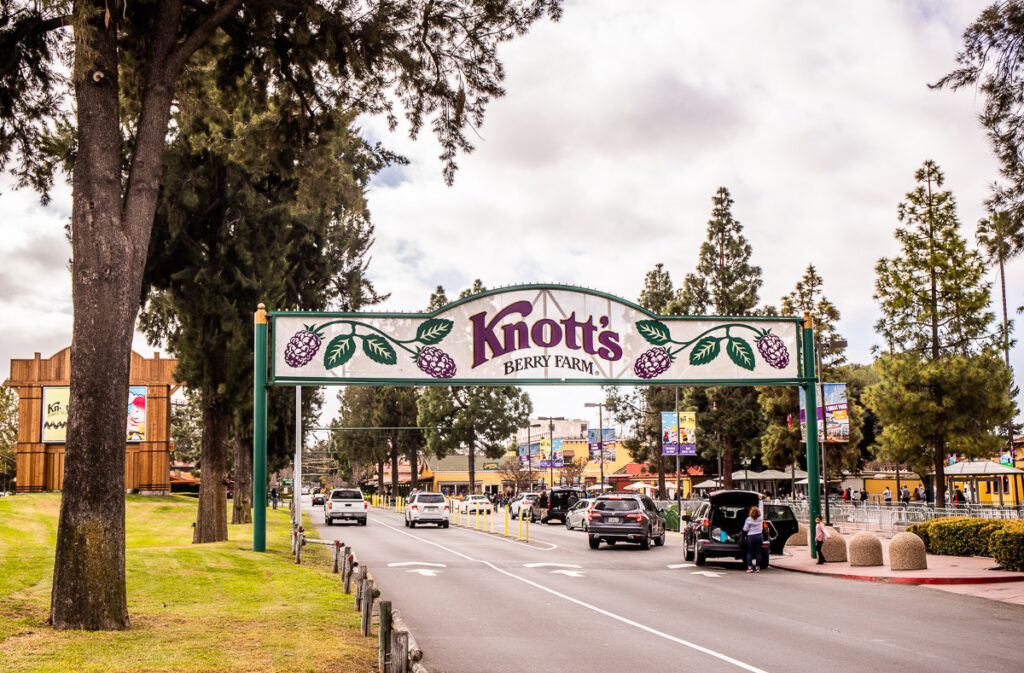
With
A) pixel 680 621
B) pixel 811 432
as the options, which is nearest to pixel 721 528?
pixel 811 432

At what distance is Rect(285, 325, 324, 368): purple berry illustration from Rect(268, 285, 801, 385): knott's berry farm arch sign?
0.09ft

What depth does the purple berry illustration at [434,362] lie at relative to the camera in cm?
2538

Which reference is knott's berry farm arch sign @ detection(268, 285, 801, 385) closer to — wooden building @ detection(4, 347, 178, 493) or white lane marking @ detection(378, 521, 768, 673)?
white lane marking @ detection(378, 521, 768, 673)

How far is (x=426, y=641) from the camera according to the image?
1177 centimetres

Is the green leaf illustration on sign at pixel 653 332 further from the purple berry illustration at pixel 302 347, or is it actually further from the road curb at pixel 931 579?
the purple berry illustration at pixel 302 347

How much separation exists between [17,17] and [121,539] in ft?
25.5

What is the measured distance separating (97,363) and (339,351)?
14050 mm

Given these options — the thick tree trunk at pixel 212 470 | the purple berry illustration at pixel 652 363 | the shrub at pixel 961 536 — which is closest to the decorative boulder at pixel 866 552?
the shrub at pixel 961 536

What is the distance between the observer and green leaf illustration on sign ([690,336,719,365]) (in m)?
26.5

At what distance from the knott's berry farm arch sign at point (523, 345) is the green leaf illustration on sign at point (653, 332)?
1.1 inches

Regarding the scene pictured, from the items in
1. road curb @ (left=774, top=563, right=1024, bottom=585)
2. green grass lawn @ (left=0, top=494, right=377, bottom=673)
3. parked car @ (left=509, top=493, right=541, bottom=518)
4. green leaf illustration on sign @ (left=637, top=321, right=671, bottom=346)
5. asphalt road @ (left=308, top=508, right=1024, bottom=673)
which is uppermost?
green leaf illustration on sign @ (left=637, top=321, right=671, bottom=346)

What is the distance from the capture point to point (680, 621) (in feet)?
45.3

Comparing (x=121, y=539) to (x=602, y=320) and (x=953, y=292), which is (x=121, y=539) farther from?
(x=953, y=292)

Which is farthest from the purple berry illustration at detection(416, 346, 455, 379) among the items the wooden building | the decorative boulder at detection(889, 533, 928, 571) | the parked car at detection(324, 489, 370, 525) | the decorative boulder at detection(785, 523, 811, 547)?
the wooden building
